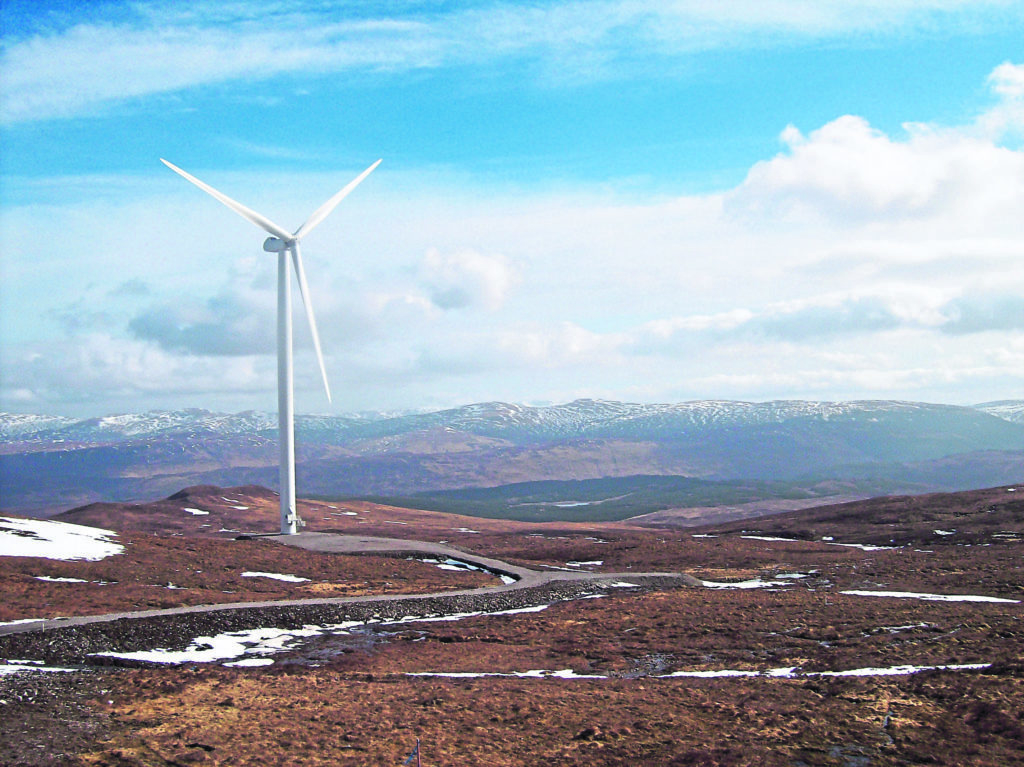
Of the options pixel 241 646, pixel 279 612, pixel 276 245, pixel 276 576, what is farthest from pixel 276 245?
pixel 241 646

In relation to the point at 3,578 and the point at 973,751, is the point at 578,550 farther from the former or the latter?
the point at 973,751

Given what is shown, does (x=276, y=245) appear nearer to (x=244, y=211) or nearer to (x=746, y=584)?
(x=244, y=211)

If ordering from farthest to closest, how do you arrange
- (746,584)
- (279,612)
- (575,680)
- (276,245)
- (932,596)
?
(276,245), (746,584), (932,596), (279,612), (575,680)

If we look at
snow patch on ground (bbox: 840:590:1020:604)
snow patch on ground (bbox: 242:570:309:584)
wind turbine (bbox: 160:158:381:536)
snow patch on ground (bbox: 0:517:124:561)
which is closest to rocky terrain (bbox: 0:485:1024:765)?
snow patch on ground (bbox: 840:590:1020:604)

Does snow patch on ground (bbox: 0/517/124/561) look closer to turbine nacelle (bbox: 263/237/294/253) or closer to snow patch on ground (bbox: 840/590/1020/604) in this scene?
turbine nacelle (bbox: 263/237/294/253)

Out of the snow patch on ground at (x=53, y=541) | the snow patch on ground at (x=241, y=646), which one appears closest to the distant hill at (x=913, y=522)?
the snow patch on ground at (x=241, y=646)

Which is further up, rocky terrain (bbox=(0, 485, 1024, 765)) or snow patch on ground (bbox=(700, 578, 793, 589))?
rocky terrain (bbox=(0, 485, 1024, 765))
